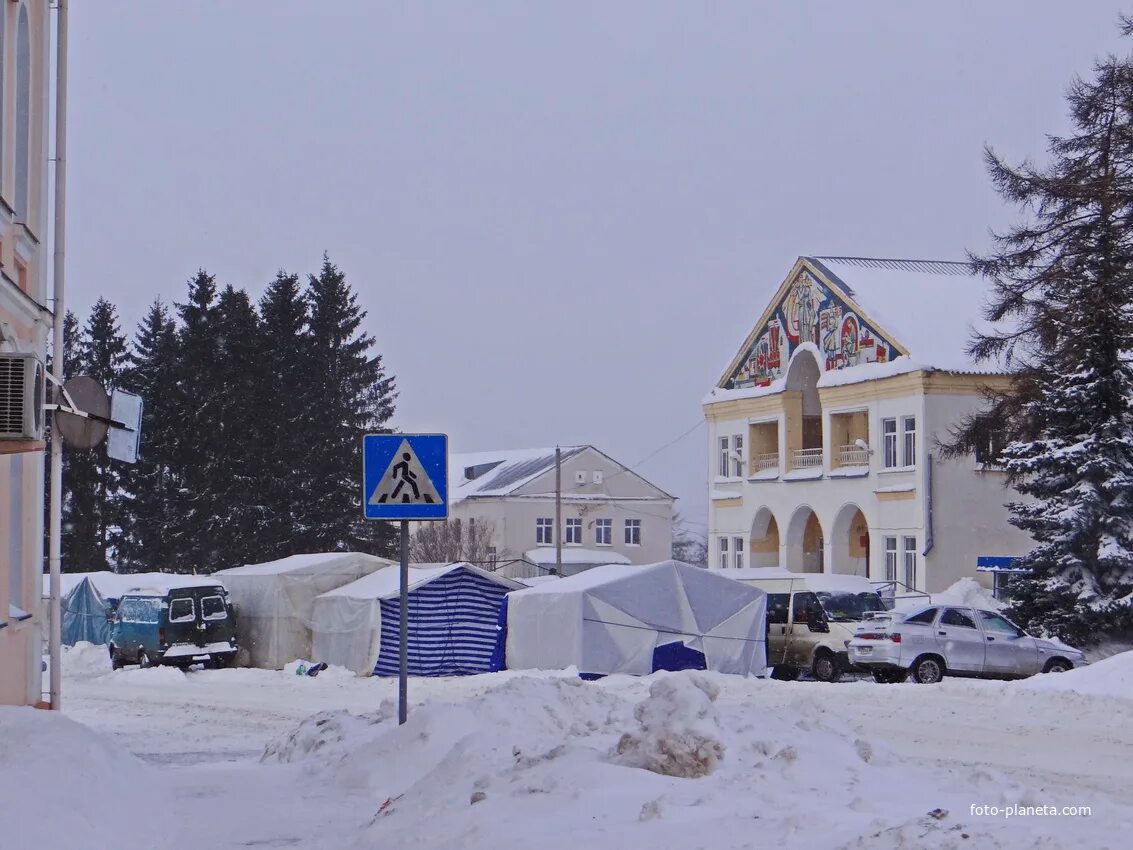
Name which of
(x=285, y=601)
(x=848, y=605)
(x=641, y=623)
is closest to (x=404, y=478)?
(x=641, y=623)

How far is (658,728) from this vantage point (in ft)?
31.6

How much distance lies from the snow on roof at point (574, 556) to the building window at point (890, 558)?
30.5 m

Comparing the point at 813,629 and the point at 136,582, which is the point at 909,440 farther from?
the point at 136,582

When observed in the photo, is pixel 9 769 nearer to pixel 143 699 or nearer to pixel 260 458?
pixel 143 699

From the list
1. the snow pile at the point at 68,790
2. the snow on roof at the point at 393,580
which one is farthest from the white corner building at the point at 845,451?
the snow pile at the point at 68,790

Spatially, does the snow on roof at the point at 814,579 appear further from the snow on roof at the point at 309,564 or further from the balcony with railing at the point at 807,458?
the balcony with railing at the point at 807,458

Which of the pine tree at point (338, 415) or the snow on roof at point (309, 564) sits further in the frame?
the pine tree at point (338, 415)

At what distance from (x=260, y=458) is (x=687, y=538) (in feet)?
269

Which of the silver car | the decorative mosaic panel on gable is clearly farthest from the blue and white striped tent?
the decorative mosaic panel on gable

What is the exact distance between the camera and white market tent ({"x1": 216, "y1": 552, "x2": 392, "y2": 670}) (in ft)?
109

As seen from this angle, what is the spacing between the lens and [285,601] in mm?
33438

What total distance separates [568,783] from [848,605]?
23223 mm

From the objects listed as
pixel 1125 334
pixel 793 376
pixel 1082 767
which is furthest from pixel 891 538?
pixel 1082 767

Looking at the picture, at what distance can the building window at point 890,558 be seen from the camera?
48.8 meters
